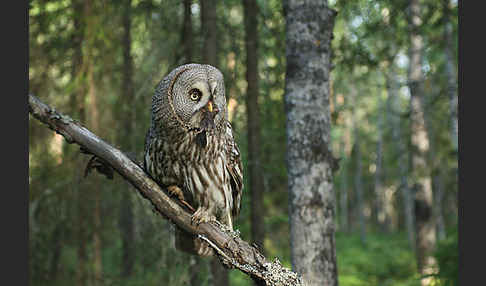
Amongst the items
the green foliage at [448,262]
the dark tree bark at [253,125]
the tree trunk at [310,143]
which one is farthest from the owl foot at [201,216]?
the green foliage at [448,262]

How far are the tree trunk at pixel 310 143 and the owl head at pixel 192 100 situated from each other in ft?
4.76

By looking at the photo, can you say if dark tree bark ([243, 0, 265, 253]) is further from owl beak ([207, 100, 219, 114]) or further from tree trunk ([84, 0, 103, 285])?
owl beak ([207, 100, 219, 114])

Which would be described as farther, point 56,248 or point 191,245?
point 56,248

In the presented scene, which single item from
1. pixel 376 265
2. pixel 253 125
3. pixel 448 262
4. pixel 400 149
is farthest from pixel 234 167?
pixel 376 265

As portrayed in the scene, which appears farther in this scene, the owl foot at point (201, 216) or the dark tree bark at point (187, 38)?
the dark tree bark at point (187, 38)

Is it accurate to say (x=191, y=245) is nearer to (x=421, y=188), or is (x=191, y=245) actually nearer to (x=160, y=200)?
(x=160, y=200)

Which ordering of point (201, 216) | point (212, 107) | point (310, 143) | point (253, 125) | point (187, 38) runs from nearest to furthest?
point (212, 107)
point (201, 216)
point (310, 143)
point (187, 38)
point (253, 125)

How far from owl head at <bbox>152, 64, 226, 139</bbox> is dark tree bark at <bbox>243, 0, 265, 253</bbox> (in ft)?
11.2

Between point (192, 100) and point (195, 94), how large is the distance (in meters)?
0.05

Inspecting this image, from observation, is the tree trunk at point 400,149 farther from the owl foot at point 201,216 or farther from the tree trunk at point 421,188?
the owl foot at point 201,216

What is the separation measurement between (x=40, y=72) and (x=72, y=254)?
7450 millimetres

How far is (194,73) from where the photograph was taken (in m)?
3.04

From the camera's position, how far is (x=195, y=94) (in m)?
3.04

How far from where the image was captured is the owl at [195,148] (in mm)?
3027
